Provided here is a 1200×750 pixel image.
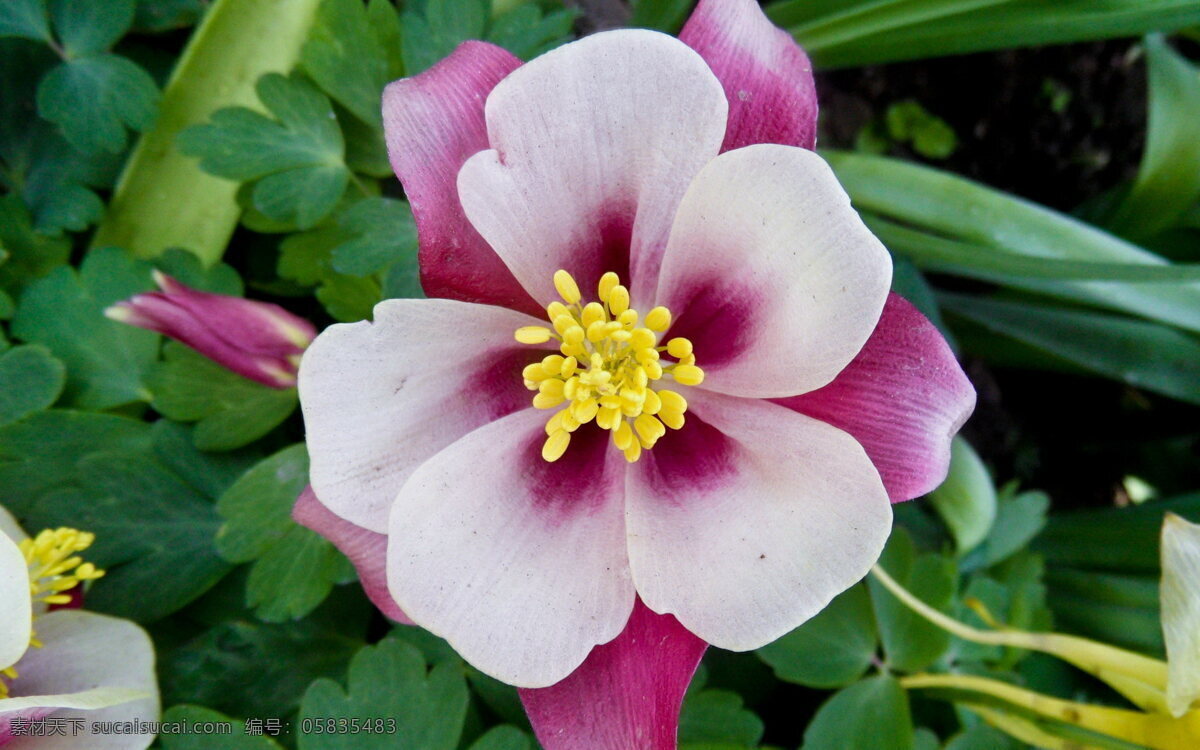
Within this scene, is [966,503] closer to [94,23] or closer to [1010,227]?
[1010,227]

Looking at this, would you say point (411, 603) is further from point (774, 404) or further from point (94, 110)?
point (94, 110)

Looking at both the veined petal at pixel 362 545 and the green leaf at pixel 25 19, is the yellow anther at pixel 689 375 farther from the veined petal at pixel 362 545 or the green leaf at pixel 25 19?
the green leaf at pixel 25 19

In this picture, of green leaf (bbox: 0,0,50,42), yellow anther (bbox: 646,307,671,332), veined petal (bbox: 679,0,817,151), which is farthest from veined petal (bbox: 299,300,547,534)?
green leaf (bbox: 0,0,50,42)

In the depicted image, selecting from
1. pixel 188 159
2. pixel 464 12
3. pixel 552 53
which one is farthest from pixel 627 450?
pixel 188 159

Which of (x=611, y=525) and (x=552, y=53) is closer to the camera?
(x=552, y=53)

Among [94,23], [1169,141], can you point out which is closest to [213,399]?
[94,23]

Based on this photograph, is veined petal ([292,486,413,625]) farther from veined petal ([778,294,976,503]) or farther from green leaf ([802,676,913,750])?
green leaf ([802,676,913,750])
